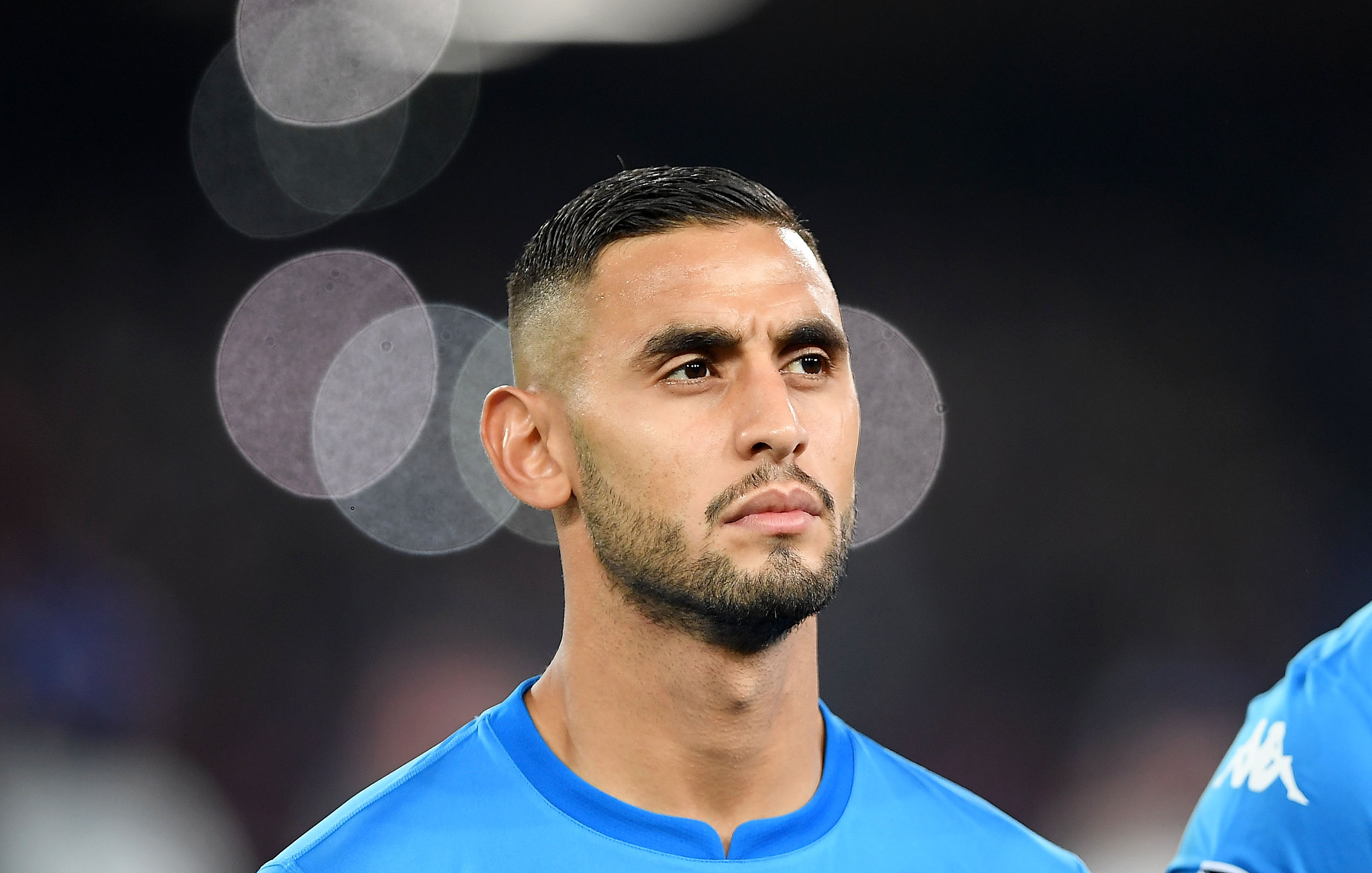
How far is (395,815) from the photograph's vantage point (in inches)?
62.6

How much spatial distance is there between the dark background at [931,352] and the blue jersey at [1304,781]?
107 inches

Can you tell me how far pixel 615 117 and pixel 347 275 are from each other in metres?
1.23

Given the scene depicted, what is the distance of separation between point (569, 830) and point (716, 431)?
1.92 ft

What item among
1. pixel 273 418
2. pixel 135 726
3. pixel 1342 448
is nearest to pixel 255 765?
pixel 135 726

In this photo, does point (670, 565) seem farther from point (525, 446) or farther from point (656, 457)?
point (525, 446)

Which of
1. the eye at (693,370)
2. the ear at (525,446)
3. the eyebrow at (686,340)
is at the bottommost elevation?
the ear at (525,446)

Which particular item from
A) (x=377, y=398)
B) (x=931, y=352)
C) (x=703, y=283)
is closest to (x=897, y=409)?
(x=931, y=352)

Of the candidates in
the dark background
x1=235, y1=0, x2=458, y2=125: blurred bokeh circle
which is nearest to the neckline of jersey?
the dark background

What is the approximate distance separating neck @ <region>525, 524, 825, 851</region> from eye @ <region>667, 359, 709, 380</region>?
284mm

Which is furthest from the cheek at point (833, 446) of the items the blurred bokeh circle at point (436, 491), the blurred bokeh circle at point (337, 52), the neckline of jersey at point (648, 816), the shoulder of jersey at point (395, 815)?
the blurred bokeh circle at point (337, 52)

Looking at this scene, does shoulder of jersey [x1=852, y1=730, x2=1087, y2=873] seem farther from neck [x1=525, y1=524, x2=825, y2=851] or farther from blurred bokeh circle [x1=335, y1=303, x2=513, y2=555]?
blurred bokeh circle [x1=335, y1=303, x2=513, y2=555]

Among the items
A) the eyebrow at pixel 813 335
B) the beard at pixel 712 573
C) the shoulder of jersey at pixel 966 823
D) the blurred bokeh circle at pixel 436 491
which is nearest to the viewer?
the beard at pixel 712 573

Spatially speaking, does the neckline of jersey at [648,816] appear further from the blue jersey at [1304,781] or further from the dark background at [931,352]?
the dark background at [931,352]

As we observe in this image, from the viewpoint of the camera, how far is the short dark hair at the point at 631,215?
162 centimetres
